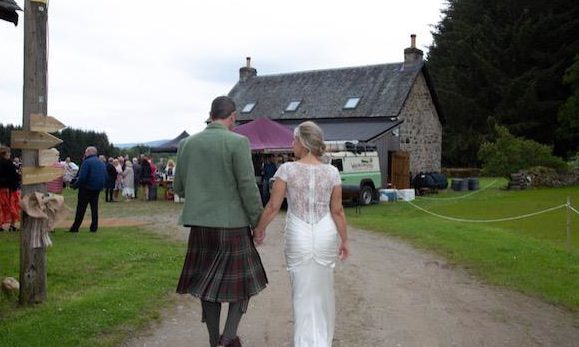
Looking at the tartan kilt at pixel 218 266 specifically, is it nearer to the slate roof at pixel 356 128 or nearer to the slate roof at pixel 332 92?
the slate roof at pixel 356 128

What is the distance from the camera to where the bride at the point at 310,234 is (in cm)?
468

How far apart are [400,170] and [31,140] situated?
23.4 meters

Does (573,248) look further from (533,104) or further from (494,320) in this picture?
(533,104)

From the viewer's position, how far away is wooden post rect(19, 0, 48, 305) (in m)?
6.58

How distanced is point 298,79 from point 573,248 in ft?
79.3

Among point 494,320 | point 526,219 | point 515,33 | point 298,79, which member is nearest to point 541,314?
point 494,320

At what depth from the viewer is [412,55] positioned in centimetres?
3080

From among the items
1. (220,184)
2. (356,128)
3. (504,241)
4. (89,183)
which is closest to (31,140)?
(220,184)

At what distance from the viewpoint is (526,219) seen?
1752cm

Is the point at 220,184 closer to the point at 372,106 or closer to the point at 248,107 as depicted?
the point at 372,106

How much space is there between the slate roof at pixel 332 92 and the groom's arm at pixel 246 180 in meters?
24.8

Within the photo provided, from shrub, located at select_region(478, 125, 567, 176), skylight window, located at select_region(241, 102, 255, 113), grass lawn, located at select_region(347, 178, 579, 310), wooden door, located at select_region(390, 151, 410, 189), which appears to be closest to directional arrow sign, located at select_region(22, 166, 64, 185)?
grass lawn, located at select_region(347, 178, 579, 310)

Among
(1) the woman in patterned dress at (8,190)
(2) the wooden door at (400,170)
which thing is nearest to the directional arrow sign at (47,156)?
(1) the woman in patterned dress at (8,190)

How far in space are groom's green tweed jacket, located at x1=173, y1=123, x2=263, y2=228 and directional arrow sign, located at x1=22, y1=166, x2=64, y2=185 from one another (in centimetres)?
268
